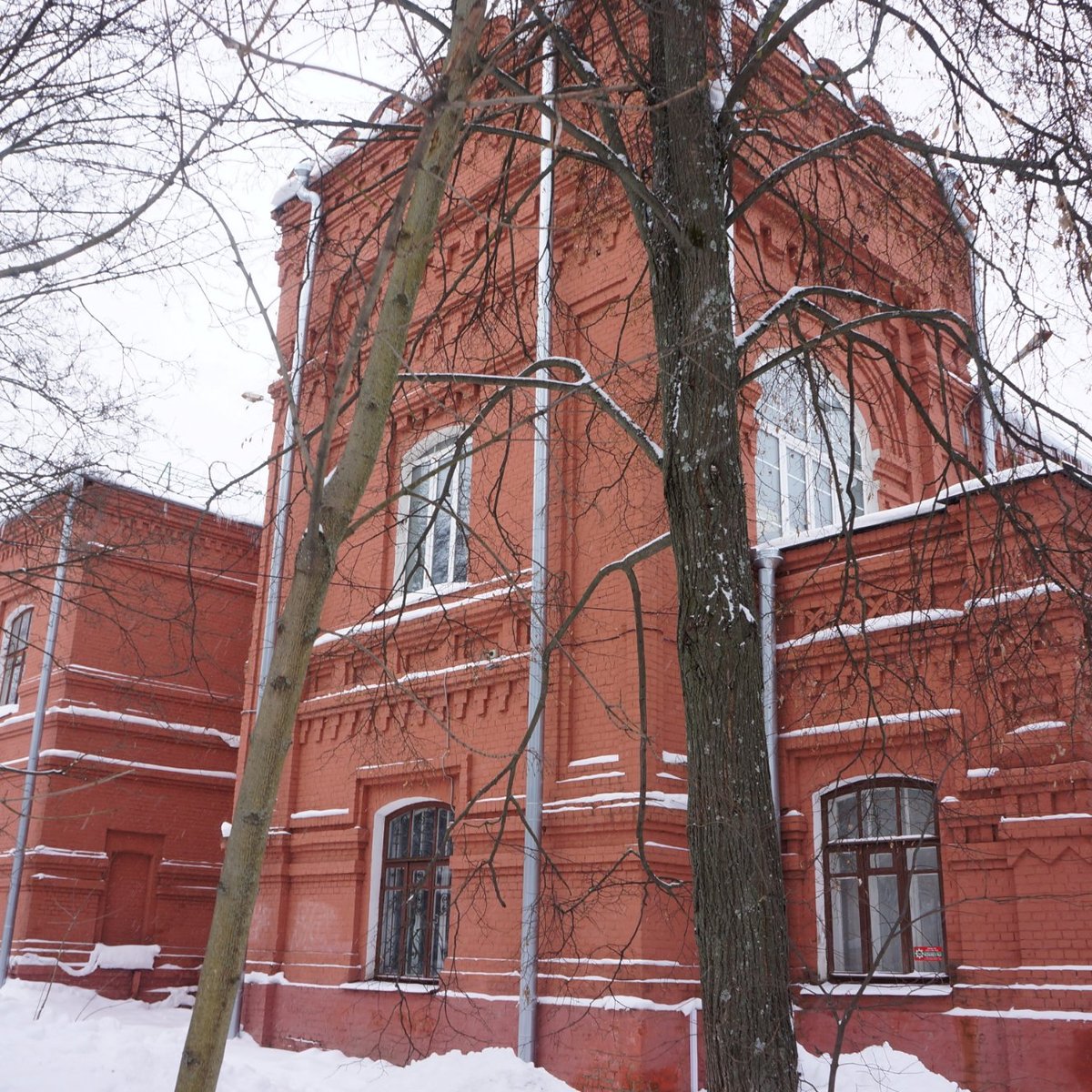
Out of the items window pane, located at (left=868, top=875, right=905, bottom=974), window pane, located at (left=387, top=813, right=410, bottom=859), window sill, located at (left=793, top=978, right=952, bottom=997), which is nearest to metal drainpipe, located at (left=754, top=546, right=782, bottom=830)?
window pane, located at (left=868, top=875, right=905, bottom=974)

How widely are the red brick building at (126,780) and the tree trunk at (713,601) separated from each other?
32.9ft

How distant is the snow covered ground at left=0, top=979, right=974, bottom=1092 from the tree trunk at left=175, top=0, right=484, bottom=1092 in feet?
17.0

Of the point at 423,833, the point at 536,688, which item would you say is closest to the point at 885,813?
the point at 536,688

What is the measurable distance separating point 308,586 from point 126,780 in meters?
13.8

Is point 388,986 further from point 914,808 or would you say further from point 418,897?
point 914,808

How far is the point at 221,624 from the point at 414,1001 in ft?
27.8

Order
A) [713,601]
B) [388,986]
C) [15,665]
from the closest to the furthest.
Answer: [713,601], [388,986], [15,665]

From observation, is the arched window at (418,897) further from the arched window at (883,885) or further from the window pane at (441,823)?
the arched window at (883,885)

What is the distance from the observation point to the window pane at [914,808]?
812cm

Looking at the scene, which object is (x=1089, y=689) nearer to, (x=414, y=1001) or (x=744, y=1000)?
(x=744, y=1000)

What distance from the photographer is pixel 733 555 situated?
4840 mm

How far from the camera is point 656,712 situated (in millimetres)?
8703

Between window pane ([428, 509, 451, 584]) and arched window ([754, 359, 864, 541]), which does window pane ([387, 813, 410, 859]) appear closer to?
window pane ([428, 509, 451, 584])

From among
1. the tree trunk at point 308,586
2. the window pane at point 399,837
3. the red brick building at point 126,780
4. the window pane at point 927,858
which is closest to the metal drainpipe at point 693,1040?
the window pane at point 927,858
